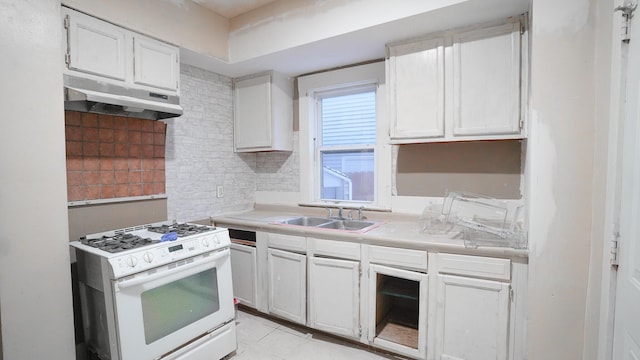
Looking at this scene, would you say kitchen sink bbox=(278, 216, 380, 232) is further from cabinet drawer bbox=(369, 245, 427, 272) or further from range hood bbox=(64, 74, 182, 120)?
range hood bbox=(64, 74, 182, 120)

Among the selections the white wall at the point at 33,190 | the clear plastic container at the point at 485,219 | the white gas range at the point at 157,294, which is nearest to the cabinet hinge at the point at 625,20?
the clear plastic container at the point at 485,219

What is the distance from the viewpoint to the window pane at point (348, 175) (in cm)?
294

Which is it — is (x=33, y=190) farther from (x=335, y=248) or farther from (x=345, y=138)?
(x=345, y=138)

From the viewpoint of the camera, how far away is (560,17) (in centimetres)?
156

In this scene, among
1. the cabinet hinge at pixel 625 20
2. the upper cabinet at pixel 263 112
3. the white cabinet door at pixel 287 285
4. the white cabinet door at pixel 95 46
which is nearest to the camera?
the cabinet hinge at pixel 625 20

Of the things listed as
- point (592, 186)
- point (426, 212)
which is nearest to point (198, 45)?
point (426, 212)

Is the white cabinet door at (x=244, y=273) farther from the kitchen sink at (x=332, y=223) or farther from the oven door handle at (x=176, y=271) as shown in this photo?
the oven door handle at (x=176, y=271)

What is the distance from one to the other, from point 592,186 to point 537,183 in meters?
0.23

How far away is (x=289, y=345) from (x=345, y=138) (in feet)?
6.28

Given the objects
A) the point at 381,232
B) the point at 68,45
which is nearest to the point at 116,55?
the point at 68,45

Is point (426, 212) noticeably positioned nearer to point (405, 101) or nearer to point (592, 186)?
point (405, 101)

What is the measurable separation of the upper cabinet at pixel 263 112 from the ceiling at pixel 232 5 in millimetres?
589

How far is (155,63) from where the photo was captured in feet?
7.36

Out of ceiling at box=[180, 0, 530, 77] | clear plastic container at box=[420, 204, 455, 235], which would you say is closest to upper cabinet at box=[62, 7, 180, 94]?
ceiling at box=[180, 0, 530, 77]
